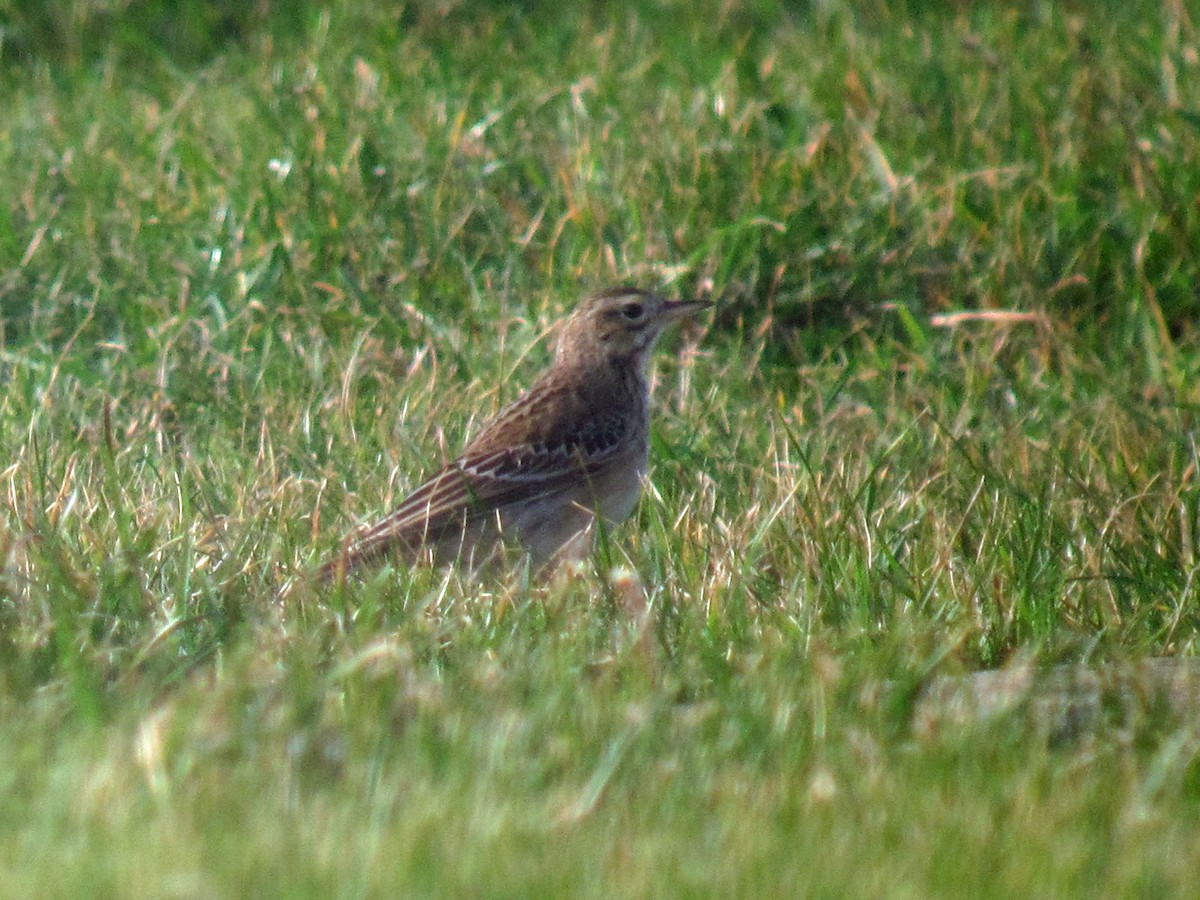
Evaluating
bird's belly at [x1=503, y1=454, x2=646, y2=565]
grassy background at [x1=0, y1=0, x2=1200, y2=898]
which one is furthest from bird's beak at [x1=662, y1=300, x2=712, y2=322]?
bird's belly at [x1=503, y1=454, x2=646, y2=565]

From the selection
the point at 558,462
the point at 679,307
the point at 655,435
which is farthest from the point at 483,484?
the point at 679,307

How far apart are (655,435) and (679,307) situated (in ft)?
1.55

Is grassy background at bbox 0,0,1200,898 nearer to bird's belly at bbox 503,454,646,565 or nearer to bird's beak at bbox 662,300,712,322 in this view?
bird's belly at bbox 503,454,646,565

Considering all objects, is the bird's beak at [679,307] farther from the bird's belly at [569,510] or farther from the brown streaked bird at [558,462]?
the bird's belly at [569,510]

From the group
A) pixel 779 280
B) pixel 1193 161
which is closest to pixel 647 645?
pixel 779 280

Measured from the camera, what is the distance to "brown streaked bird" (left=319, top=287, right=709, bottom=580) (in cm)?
549

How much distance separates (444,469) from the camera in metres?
5.65

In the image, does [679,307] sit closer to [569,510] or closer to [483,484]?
[569,510]

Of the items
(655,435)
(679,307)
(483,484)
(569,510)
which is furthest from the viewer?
(679,307)

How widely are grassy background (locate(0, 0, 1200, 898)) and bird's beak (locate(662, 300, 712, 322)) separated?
342mm

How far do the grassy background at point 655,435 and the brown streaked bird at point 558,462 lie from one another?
15cm

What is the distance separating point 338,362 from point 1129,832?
4.14 meters

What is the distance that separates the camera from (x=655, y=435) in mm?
6465

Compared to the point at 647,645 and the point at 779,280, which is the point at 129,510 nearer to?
the point at 647,645
